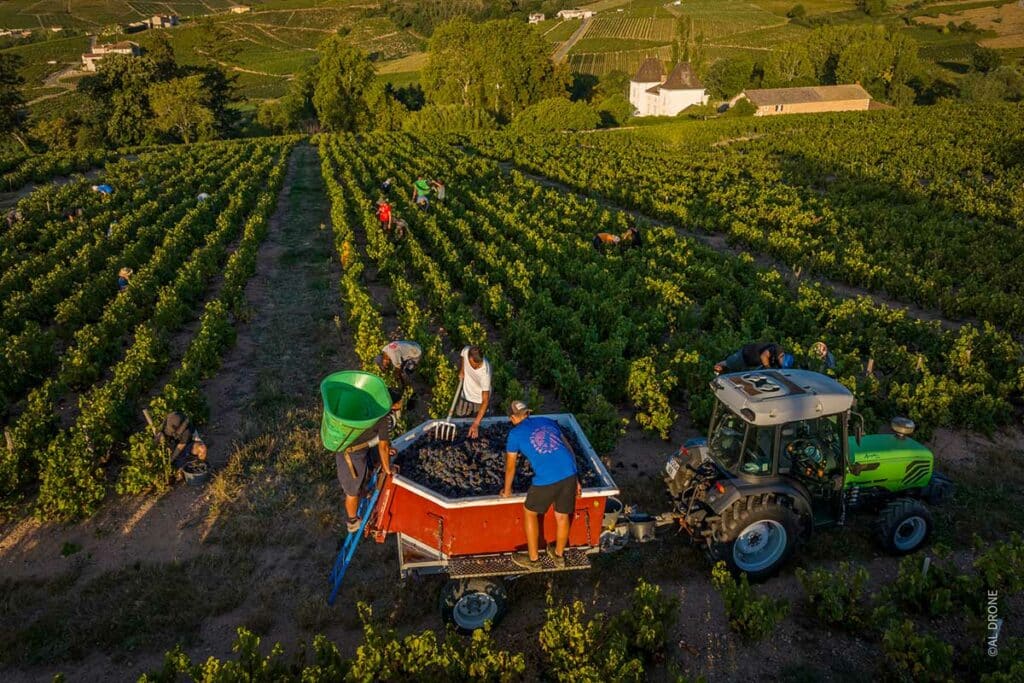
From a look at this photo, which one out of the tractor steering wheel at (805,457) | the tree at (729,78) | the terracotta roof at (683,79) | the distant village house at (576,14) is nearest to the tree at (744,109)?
the tree at (729,78)

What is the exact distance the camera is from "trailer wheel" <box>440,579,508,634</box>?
21.5 feet

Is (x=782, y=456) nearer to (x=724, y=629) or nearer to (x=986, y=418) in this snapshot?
(x=724, y=629)

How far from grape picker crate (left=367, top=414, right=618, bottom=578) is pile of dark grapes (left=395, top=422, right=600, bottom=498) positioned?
26 mm

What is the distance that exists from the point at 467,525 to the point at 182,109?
69902 mm

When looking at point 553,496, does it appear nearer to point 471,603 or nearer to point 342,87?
point 471,603

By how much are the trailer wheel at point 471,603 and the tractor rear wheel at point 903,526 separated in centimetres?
480

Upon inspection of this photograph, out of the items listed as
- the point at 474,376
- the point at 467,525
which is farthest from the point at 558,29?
the point at 467,525

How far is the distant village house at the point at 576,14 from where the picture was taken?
477ft

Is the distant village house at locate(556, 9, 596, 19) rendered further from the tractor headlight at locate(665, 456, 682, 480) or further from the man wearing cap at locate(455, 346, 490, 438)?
the tractor headlight at locate(665, 456, 682, 480)

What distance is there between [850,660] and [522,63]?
7228 centimetres

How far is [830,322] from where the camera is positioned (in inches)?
559

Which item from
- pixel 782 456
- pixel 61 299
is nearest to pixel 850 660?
pixel 782 456

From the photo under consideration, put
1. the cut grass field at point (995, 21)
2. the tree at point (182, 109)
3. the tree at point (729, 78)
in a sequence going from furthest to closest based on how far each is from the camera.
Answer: the cut grass field at point (995, 21) → the tree at point (729, 78) → the tree at point (182, 109)

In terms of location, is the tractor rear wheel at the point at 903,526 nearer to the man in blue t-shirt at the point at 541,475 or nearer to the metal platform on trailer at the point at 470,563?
the metal platform on trailer at the point at 470,563
